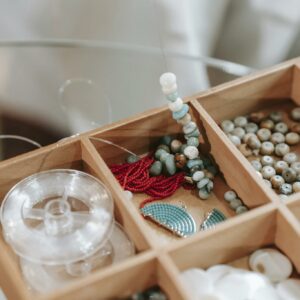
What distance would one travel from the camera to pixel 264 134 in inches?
45.3

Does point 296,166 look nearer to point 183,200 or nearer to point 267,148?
point 267,148

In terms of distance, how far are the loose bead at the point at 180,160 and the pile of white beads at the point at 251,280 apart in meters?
0.19

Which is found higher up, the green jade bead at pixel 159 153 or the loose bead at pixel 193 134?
the green jade bead at pixel 159 153

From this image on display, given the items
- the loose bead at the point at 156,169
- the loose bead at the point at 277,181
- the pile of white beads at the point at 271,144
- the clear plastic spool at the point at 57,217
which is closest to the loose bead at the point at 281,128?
the pile of white beads at the point at 271,144

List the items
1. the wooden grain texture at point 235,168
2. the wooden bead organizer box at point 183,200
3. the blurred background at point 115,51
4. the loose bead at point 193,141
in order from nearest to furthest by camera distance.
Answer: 1. the wooden bead organizer box at point 183,200
2. the wooden grain texture at point 235,168
3. the loose bead at point 193,141
4. the blurred background at point 115,51

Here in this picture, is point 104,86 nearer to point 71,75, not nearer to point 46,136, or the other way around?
point 71,75

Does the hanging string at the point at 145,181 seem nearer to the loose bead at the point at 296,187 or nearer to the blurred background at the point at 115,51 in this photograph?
the loose bead at the point at 296,187

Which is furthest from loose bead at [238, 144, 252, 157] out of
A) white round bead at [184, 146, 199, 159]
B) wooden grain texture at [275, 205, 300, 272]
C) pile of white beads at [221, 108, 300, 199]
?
wooden grain texture at [275, 205, 300, 272]

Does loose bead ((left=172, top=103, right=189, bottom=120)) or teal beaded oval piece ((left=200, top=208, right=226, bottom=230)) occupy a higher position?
loose bead ((left=172, top=103, right=189, bottom=120))

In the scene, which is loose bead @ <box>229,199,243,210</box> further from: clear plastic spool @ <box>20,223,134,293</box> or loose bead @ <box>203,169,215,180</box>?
clear plastic spool @ <box>20,223,134,293</box>

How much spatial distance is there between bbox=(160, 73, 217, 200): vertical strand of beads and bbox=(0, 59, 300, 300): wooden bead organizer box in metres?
0.02

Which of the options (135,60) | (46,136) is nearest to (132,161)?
(135,60)

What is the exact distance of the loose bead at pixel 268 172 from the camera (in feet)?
3.57

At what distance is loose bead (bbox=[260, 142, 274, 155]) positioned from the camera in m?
1.13
